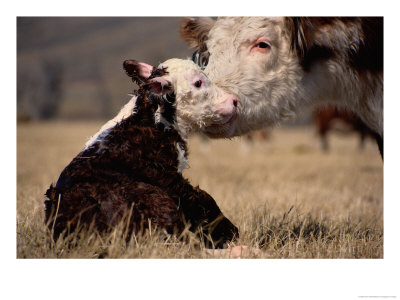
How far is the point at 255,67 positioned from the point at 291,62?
0.33 meters

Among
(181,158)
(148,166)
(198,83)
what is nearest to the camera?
(148,166)

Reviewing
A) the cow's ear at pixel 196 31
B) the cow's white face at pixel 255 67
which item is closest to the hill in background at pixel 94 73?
the cow's ear at pixel 196 31

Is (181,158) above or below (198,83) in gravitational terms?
below

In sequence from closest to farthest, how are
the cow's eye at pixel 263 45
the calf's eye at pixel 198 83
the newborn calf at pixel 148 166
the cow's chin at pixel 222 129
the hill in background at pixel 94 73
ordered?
the newborn calf at pixel 148 166 → the calf's eye at pixel 198 83 → the cow's chin at pixel 222 129 → the cow's eye at pixel 263 45 → the hill in background at pixel 94 73

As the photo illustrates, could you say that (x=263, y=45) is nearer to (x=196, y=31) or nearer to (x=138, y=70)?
(x=196, y=31)

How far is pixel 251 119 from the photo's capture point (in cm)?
358

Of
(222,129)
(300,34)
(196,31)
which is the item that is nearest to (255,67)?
(300,34)

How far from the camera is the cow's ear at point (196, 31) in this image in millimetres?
4022

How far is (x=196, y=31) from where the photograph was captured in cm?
411

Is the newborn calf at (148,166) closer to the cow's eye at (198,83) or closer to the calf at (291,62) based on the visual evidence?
the cow's eye at (198,83)

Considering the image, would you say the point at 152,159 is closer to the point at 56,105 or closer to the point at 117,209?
the point at 117,209

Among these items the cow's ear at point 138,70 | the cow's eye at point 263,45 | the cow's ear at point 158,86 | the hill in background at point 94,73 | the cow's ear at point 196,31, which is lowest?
the cow's ear at point 158,86

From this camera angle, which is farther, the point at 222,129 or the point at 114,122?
the point at 222,129

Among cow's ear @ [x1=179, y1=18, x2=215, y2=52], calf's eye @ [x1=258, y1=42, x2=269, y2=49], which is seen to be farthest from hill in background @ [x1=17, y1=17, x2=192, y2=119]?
calf's eye @ [x1=258, y1=42, x2=269, y2=49]
